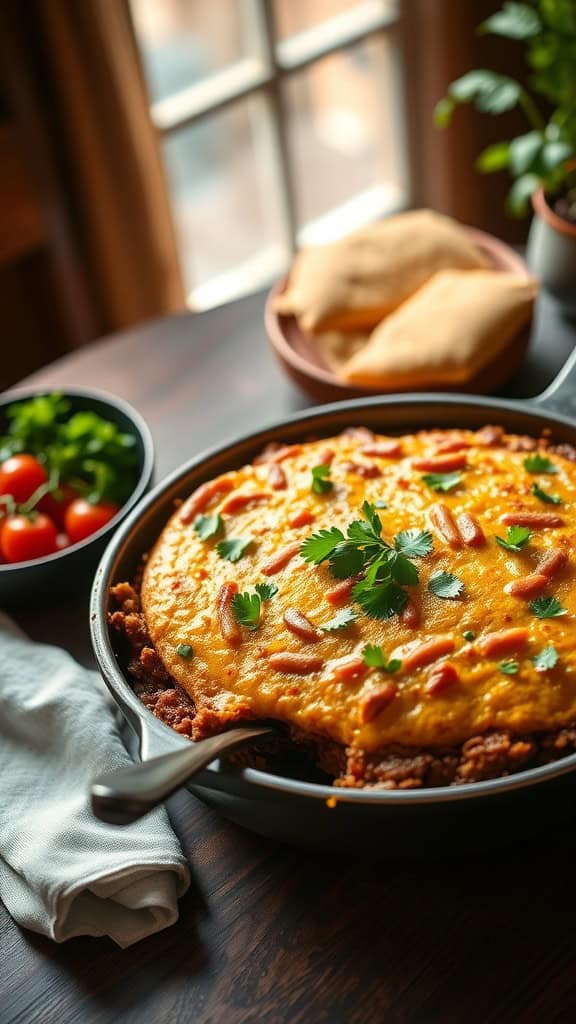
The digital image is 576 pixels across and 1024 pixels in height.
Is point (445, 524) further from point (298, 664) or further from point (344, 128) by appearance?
point (344, 128)

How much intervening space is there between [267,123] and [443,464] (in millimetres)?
2269

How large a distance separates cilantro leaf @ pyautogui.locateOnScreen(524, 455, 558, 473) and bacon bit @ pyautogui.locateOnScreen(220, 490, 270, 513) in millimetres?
390

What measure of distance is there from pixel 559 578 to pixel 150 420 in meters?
1.03

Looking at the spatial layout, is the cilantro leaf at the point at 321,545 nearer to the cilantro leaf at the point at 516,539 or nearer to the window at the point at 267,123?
the cilantro leaf at the point at 516,539

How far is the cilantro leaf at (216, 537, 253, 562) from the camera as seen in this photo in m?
1.45

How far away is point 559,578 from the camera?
1.33m

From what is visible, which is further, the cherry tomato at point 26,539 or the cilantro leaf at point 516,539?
the cherry tomato at point 26,539

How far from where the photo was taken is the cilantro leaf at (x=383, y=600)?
131cm

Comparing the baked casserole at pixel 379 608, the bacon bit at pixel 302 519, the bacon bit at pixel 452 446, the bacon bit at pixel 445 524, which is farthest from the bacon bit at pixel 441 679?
the bacon bit at pixel 452 446

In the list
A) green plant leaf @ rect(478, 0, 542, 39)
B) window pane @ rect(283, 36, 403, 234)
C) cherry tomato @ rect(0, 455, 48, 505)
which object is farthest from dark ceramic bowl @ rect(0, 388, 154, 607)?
window pane @ rect(283, 36, 403, 234)

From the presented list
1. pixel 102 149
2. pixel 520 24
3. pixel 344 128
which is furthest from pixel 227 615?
pixel 344 128

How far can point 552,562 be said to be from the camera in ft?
4.39

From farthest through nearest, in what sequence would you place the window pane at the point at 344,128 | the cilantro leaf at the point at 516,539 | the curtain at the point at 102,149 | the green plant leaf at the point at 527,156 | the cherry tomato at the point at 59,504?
the window pane at the point at 344,128
the curtain at the point at 102,149
the green plant leaf at the point at 527,156
the cherry tomato at the point at 59,504
the cilantro leaf at the point at 516,539

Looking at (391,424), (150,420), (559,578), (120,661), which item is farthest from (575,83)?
(120,661)
